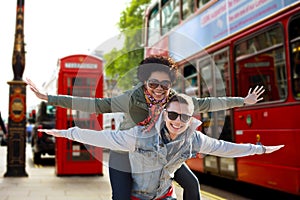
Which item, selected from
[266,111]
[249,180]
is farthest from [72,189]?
[266,111]

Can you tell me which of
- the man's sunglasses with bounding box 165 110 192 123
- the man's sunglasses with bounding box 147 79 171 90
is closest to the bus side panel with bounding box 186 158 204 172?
the man's sunglasses with bounding box 147 79 171 90

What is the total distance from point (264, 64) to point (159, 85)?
15.0 feet

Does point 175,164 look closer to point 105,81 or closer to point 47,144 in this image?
point 105,81

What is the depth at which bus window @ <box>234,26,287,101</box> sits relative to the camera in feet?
20.5

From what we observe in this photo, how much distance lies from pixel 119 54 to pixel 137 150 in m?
0.86

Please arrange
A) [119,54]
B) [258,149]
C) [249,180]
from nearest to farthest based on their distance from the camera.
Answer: [258,149]
[119,54]
[249,180]

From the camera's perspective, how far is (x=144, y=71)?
258 centimetres

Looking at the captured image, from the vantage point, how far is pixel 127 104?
8.55ft

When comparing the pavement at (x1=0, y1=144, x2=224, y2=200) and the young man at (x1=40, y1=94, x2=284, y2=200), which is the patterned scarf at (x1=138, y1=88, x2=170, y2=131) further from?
the pavement at (x1=0, y1=144, x2=224, y2=200)

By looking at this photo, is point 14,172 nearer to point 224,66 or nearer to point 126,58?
point 224,66

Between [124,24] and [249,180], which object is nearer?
[249,180]

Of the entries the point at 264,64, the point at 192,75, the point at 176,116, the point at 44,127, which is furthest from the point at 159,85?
the point at 44,127

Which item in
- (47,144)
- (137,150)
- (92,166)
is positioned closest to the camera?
(137,150)

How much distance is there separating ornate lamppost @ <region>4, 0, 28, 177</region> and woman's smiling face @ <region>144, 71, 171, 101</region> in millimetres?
7547
